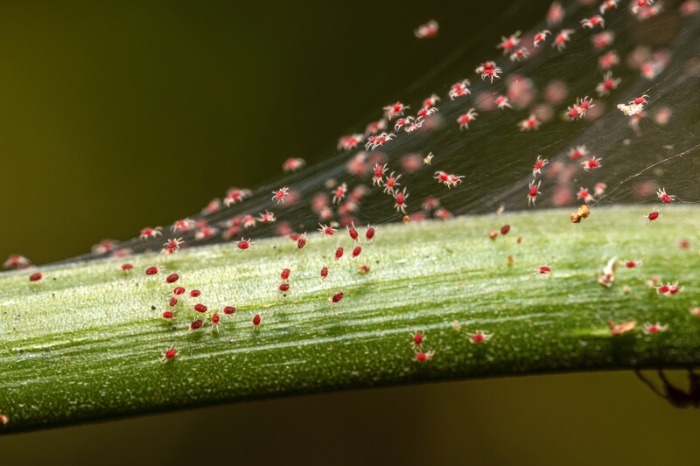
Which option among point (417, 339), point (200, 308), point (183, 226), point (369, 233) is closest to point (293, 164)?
point (183, 226)

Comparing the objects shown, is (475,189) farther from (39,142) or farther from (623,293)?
(39,142)

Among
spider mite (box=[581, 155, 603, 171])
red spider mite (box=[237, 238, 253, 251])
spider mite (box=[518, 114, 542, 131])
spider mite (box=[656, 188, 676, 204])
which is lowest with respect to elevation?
red spider mite (box=[237, 238, 253, 251])

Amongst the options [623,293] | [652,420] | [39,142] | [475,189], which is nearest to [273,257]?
[475,189]

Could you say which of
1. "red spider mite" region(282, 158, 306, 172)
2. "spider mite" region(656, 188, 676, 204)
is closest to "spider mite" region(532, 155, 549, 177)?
"spider mite" region(656, 188, 676, 204)

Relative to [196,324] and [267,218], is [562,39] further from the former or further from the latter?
[196,324]

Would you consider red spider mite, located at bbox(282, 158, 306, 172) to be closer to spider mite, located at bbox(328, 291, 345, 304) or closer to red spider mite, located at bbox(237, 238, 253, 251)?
red spider mite, located at bbox(237, 238, 253, 251)

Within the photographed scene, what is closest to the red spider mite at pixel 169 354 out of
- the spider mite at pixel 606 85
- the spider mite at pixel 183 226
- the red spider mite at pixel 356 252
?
the red spider mite at pixel 356 252

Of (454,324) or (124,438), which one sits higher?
(454,324)
